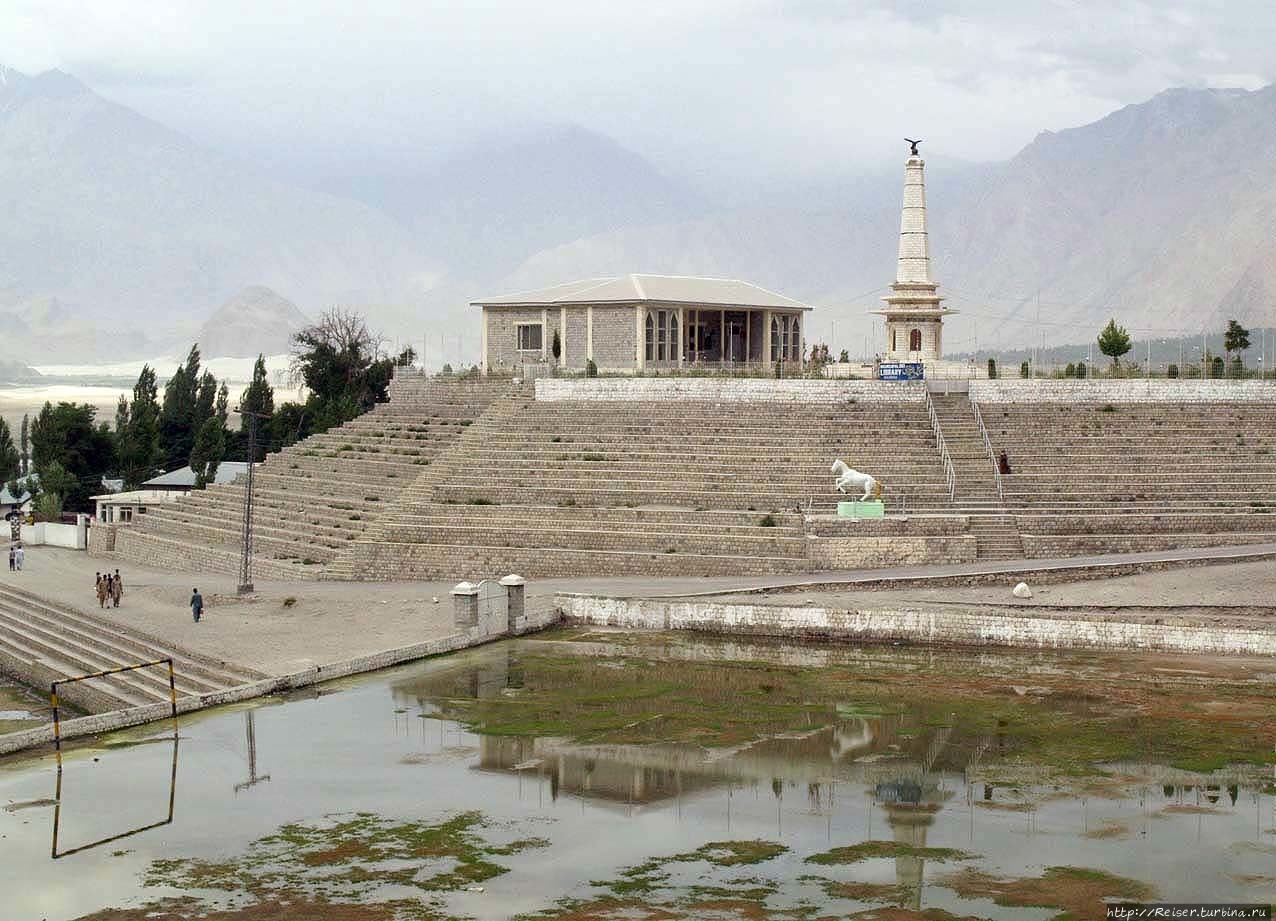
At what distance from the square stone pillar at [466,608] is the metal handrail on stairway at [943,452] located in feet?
45.1

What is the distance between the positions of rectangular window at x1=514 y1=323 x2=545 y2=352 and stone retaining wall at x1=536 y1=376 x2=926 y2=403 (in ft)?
21.8

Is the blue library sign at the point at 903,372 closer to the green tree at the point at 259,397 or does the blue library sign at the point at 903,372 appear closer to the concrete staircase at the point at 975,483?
the concrete staircase at the point at 975,483

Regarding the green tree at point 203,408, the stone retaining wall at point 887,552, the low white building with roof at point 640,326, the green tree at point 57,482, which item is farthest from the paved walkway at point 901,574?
the green tree at point 203,408

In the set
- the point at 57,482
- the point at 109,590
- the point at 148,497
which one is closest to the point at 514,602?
the point at 109,590

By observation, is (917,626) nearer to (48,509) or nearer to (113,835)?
(113,835)

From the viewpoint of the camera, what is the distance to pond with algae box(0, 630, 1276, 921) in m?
20.4

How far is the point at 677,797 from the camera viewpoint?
80.4ft

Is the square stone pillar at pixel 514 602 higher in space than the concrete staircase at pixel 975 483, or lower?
lower

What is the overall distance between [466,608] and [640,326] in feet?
71.3

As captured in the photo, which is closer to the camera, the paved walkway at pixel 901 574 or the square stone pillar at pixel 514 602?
the square stone pillar at pixel 514 602

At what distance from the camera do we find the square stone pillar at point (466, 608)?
36.7 m

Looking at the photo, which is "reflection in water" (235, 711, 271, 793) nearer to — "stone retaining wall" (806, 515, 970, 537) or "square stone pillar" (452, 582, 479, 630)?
"square stone pillar" (452, 582, 479, 630)

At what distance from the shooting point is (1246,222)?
19875 cm

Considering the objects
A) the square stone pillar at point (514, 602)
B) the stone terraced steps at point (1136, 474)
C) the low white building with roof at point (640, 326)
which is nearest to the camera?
the square stone pillar at point (514, 602)
